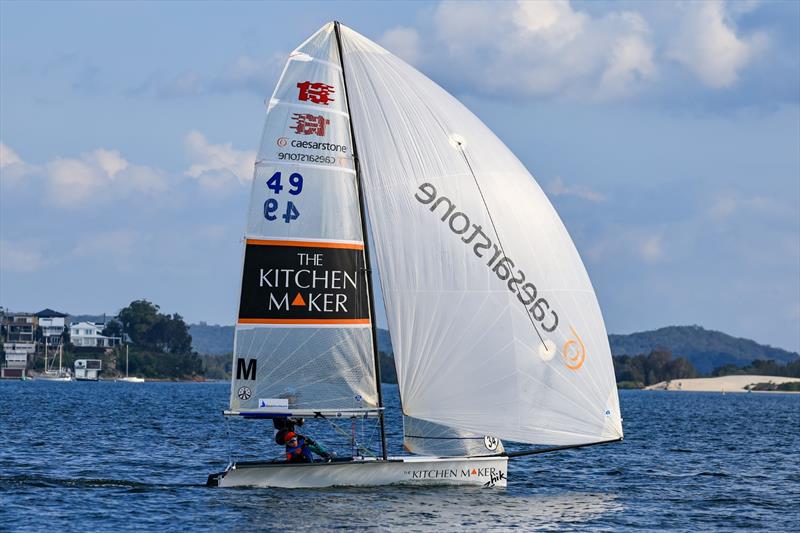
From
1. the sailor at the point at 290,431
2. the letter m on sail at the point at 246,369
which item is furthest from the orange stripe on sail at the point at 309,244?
the sailor at the point at 290,431

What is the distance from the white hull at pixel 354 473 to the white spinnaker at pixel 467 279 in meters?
1.00

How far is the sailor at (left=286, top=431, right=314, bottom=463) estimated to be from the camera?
91.4ft

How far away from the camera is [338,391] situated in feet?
91.7

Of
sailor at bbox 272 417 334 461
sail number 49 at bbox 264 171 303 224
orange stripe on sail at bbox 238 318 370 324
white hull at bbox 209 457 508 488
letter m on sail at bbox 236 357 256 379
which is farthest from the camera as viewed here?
sailor at bbox 272 417 334 461

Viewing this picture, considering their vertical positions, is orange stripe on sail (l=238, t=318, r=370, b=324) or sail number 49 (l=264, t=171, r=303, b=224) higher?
sail number 49 (l=264, t=171, r=303, b=224)

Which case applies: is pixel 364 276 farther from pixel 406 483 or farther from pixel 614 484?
pixel 614 484

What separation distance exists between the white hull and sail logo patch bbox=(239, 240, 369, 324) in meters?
3.10

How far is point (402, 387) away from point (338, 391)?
4.59 feet

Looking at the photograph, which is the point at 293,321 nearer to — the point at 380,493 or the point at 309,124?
the point at 380,493

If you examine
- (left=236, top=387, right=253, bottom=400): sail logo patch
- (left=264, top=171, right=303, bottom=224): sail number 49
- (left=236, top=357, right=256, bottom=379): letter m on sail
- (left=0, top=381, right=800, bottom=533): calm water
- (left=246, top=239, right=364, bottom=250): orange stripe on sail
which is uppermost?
(left=264, top=171, right=303, bottom=224): sail number 49

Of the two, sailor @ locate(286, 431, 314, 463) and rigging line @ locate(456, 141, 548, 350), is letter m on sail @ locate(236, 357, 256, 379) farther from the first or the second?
rigging line @ locate(456, 141, 548, 350)

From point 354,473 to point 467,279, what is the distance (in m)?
4.81

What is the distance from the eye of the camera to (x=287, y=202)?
27.6m

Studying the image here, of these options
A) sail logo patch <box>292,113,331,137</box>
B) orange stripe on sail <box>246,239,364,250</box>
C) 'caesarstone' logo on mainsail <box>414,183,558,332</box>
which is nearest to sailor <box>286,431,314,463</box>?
orange stripe on sail <box>246,239,364,250</box>
